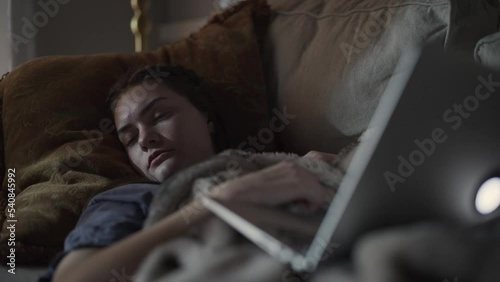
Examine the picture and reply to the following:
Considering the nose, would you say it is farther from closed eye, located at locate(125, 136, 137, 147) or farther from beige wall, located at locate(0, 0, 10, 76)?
beige wall, located at locate(0, 0, 10, 76)

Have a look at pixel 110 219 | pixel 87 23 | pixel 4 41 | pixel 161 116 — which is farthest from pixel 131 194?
pixel 87 23

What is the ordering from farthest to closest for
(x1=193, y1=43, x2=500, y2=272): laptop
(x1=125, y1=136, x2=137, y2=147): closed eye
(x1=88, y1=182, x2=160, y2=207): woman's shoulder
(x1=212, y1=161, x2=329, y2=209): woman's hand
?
(x1=125, y1=136, x2=137, y2=147): closed eye
(x1=88, y1=182, x2=160, y2=207): woman's shoulder
(x1=212, y1=161, x2=329, y2=209): woman's hand
(x1=193, y1=43, x2=500, y2=272): laptop

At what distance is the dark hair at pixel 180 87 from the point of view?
1199mm

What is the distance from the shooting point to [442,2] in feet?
3.97

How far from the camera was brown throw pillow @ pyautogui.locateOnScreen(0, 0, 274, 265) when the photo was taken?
3.60 ft

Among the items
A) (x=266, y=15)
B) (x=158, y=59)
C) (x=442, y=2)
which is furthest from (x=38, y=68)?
(x=442, y=2)

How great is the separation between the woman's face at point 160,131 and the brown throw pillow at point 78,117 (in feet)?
0.24

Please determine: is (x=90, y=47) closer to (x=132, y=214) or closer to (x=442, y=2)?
(x=442, y=2)

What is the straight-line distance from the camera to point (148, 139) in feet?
3.52

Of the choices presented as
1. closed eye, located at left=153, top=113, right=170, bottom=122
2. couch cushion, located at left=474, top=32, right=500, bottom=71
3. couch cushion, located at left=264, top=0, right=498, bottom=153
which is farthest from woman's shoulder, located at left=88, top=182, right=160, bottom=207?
couch cushion, located at left=474, top=32, right=500, bottom=71

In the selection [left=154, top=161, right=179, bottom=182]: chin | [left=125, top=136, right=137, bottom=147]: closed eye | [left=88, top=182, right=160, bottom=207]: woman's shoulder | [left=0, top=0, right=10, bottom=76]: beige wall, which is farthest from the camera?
[left=0, top=0, right=10, bottom=76]: beige wall

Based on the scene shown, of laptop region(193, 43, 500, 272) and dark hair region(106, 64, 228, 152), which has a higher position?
laptop region(193, 43, 500, 272)

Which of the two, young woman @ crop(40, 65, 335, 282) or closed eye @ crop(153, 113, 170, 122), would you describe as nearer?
young woman @ crop(40, 65, 335, 282)

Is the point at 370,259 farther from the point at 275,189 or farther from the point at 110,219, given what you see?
the point at 110,219
